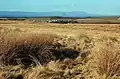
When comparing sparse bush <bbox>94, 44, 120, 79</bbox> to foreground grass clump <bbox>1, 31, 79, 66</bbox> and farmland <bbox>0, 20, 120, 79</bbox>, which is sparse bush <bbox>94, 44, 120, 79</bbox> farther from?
foreground grass clump <bbox>1, 31, 79, 66</bbox>

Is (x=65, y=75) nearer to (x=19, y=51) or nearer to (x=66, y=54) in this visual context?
(x=19, y=51)

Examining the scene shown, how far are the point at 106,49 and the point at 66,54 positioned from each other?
15.5 feet

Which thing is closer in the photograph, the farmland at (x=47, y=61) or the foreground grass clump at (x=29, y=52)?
the farmland at (x=47, y=61)

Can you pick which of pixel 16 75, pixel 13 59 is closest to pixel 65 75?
pixel 16 75

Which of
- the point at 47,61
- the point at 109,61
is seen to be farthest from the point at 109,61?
the point at 47,61

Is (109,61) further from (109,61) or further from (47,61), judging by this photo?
(47,61)

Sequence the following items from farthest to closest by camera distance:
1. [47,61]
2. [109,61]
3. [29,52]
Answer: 1. [29,52]
2. [47,61]
3. [109,61]

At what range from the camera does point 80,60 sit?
12.7 metres

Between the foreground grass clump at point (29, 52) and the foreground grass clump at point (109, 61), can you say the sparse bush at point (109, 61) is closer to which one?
the foreground grass clump at point (109, 61)

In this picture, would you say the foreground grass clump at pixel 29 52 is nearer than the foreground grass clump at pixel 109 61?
No

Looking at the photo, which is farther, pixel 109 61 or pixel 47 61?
pixel 47 61

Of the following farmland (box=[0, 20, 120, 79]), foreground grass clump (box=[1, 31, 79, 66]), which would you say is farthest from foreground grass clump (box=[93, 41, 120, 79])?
foreground grass clump (box=[1, 31, 79, 66])

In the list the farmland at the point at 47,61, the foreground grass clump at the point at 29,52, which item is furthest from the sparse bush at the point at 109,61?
the foreground grass clump at the point at 29,52

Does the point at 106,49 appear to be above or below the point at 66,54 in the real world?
above
